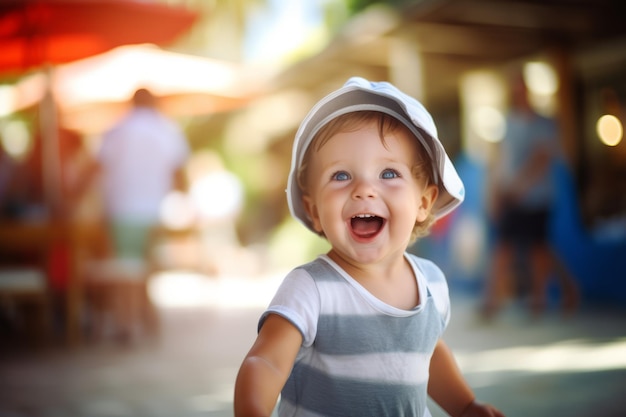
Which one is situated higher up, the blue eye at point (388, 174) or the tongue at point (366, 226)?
the blue eye at point (388, 174)

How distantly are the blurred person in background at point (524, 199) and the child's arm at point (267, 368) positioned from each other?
4.87 meters

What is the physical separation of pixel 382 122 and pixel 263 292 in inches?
323

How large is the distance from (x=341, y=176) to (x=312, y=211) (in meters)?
0.19

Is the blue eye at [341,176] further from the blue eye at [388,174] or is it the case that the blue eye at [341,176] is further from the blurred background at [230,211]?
the blurred background at [230,211]

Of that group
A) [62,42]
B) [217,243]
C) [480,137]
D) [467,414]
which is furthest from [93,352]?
[217,243]

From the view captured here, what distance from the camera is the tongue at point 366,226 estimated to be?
5.79ft

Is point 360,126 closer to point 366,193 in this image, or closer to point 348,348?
point 366,193

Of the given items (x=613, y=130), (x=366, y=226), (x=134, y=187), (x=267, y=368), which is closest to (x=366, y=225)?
(x=366, y=226)

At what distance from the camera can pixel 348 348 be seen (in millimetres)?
1700

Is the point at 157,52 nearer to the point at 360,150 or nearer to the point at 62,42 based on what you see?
the point at 62,42

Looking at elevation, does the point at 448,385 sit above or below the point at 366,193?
below

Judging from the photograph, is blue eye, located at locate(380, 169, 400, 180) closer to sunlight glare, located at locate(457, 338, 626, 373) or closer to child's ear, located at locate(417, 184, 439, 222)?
child's ear, located at locate(417, 184, 439, 222)

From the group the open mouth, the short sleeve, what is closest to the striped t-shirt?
the short sleeve

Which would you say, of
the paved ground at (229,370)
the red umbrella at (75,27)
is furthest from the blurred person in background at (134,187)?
the red umbrella at (75,27)
